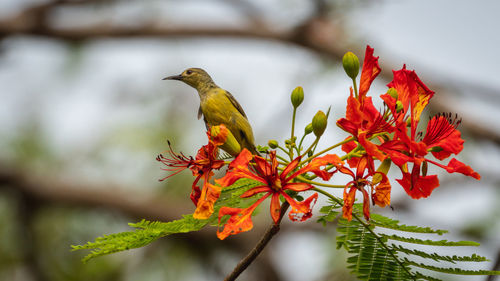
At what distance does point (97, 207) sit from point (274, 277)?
2638 mm

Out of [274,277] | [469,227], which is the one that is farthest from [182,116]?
[469,227]

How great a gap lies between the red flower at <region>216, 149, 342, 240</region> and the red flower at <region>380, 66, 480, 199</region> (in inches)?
8.4

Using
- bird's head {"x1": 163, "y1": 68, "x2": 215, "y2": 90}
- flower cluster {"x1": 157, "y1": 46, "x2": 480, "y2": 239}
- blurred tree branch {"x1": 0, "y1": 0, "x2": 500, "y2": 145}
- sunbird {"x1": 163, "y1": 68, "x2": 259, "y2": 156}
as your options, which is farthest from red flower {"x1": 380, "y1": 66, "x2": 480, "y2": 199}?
blurred tree branch {"x1": 0, "y1": 0, "x2": 500, "y2": 145}

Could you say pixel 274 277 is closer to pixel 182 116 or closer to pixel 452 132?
pixel 182 116

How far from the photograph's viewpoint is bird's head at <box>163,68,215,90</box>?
356cm

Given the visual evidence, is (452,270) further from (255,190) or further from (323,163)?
(255,190)

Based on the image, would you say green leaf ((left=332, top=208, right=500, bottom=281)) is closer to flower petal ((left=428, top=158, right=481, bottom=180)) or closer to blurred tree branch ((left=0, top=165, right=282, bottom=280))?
flower petal ((left=428, top=158, right=481, bottom=180))

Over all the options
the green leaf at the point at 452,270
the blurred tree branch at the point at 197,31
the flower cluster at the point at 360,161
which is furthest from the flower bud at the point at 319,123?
the blurred tree branch at the point at 197,31

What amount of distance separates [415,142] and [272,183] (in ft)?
1.67

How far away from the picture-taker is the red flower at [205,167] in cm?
194

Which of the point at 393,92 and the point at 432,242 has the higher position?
the point at 393,92

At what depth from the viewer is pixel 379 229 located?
2160 millimetres

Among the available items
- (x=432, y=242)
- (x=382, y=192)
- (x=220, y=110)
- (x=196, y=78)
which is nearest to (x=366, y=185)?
(x=382, y=192)

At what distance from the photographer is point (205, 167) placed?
2.10m
